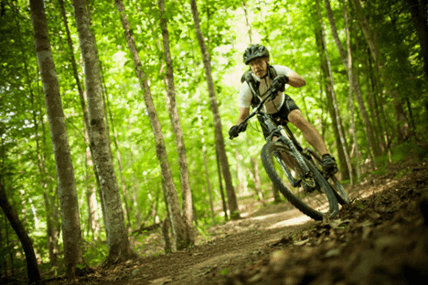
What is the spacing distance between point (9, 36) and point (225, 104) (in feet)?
49.4

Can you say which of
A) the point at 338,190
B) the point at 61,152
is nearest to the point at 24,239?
the point at 61,152

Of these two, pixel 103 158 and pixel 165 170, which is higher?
pixel 103 158

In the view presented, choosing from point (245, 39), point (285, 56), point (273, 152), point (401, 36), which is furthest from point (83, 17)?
point (245, 39)

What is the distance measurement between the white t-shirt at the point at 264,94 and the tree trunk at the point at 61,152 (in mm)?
3420

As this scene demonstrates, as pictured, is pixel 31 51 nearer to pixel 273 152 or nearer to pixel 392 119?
pixel 273 152

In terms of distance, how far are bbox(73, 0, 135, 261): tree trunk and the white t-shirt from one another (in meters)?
3.04

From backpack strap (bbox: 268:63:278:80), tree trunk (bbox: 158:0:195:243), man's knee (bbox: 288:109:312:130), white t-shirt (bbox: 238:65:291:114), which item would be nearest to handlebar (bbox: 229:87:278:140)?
white t-shirt (bbox: 238:65:291:114)

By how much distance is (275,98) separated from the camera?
14.7 feet

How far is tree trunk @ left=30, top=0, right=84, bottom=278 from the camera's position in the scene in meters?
5.07

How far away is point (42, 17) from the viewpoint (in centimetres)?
561

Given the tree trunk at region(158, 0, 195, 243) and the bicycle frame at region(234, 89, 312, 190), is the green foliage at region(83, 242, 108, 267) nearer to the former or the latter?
the tree trunk at region(158, 0, 195, 243)

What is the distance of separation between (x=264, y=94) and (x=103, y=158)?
349 cm

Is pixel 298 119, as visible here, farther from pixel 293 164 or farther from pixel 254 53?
pixel 254 53

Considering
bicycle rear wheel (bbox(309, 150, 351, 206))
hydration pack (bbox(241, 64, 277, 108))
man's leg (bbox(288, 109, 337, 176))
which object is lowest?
bicycle rear wheel (bbox(309, 150, 351, 206))
